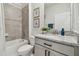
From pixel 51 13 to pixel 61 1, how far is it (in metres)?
0.20

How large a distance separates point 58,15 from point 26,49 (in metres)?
0.61

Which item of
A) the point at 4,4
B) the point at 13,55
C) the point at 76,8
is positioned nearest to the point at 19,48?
the point at 13,55

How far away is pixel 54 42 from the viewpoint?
1348 mm

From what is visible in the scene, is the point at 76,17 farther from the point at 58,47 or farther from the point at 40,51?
the point at 40,51

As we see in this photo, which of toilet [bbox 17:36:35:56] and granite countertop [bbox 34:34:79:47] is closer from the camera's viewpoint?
granite countertop [bbox 34:34:79:47]

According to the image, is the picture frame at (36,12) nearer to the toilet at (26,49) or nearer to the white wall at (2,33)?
the toilet at (26,49)

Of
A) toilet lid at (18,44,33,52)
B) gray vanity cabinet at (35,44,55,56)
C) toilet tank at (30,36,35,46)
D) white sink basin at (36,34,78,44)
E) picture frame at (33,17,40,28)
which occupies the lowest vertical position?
gray vanity cabinet at (35,44,55,56)

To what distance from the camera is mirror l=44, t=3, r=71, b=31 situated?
4.48 ft

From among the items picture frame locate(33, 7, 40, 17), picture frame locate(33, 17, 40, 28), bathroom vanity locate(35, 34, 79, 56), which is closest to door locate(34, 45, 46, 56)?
bathroom vanity locate(35, 34, 79, 56)

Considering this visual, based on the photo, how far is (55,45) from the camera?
4.39ft

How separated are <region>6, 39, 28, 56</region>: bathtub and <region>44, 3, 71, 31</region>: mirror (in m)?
0.42

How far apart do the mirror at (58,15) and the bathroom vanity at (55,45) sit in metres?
0.14

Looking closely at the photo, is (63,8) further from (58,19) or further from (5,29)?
(5,29)

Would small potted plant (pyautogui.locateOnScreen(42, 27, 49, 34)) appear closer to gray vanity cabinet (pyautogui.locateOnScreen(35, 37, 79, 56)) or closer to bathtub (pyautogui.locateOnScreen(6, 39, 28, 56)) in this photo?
gray vanity cabinet (pyautogui.locateOnScreen(35, 37, 79, 56))
